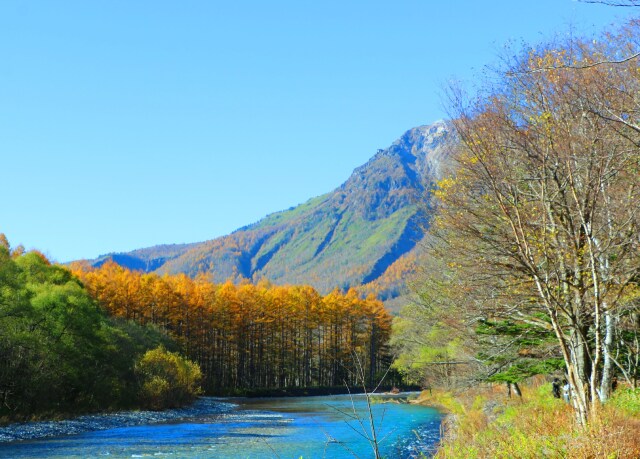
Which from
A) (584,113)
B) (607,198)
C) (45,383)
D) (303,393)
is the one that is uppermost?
(584,113)

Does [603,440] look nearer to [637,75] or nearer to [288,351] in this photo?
[637,75]

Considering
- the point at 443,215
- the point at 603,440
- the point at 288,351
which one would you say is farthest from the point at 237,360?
the point at 603,440

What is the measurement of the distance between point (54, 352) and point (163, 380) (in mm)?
11806

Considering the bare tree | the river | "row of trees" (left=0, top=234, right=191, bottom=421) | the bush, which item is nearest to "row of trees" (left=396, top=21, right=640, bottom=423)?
the bare tree

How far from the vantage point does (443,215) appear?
1633 centimetres

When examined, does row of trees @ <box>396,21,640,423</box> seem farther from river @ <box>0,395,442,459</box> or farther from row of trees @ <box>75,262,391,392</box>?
row of trees @ <box>75,262,391,392</box>

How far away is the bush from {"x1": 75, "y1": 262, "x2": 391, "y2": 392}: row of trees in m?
22.3

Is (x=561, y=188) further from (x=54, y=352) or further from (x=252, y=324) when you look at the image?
(x=252, y=324)

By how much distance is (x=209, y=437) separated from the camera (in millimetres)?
31031

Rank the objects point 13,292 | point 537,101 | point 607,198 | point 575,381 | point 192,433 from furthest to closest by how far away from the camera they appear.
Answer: point 13,292
point 192,433
point 537,101
point 607,198
point 575,381

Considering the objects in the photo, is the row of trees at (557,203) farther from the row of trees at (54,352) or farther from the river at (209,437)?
the row of trees at (54,352)

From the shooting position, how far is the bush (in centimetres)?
4809

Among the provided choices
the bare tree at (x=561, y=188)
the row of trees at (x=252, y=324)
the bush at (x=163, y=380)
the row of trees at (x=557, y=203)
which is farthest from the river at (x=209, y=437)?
the row of trees at (x=252, y=324)

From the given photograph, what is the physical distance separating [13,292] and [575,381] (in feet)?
114
